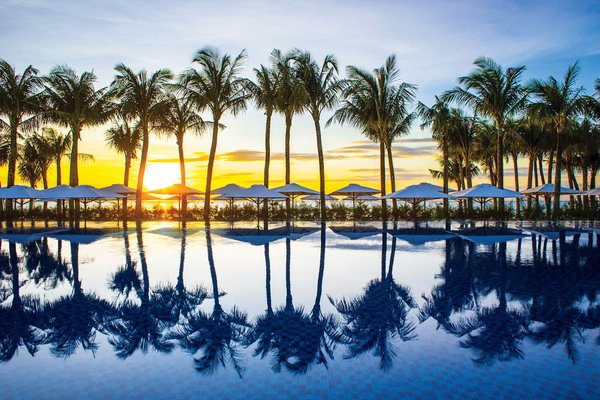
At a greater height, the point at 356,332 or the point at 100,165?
the point at 100,165

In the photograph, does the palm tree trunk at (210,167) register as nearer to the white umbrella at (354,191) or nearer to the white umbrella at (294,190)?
the white umbrella at (294,190)

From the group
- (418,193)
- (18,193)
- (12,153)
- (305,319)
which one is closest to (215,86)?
(18,193)

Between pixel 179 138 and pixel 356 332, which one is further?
pixel 179 138

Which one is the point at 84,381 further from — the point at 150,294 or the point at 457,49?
the point at 457,49

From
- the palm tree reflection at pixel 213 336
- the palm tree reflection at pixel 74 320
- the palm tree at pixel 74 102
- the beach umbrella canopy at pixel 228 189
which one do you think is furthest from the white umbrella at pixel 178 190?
the palm tree reflection at pixel 213 336

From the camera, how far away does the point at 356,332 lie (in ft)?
19.5

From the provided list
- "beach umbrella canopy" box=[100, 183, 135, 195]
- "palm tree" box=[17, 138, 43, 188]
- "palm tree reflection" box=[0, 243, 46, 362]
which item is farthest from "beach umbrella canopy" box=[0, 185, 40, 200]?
"palm tree reflection" box=[0, 243, 46, 362]

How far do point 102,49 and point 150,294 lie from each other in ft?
47.7

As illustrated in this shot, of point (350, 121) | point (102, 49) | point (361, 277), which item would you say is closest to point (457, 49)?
point (350, 121)

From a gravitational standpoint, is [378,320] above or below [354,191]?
below

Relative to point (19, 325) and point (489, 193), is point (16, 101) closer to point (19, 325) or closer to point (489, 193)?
point (19, 325)

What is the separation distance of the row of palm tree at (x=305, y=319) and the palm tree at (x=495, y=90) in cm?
1748

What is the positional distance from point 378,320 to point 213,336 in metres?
2.45

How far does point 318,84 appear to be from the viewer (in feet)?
84.2
